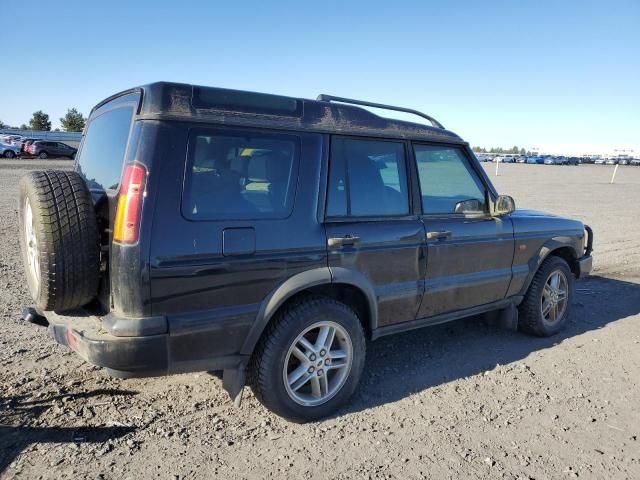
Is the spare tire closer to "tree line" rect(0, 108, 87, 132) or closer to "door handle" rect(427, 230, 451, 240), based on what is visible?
"door handle" rect(427, 230, 451, 240)

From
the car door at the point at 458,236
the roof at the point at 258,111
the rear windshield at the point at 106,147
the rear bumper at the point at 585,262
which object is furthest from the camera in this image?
the rear bumper at the point at 585,262

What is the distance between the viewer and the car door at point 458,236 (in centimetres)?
383

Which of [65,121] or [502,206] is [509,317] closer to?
[502,206]

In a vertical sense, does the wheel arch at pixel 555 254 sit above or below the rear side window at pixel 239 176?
below

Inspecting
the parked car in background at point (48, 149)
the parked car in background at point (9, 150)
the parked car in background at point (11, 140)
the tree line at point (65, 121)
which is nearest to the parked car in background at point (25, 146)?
the parked car in background at point (9, 150)

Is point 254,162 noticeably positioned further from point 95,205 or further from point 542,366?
point 542,366

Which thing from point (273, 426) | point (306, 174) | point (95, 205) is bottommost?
point (273, 426)

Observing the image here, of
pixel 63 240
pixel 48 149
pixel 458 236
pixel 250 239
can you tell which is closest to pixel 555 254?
pixel 458 236

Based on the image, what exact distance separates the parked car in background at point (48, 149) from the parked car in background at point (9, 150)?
0.98 metres

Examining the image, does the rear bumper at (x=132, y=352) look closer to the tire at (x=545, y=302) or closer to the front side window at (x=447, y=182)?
the front side window at (x=447, y=182)

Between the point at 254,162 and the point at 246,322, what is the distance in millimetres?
938

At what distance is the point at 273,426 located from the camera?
3176mm

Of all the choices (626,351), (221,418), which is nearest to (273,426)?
(221,418)

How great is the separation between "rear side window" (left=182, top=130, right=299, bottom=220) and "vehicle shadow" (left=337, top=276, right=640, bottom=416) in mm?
1521
